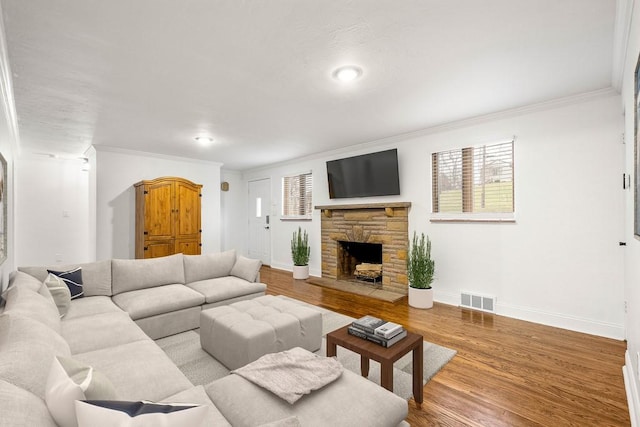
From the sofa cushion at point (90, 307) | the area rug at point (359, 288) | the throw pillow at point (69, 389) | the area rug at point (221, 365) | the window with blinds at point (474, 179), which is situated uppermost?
the window with blinds at point (474, 179)

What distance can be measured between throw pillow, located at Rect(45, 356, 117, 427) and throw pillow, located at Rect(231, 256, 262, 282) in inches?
109

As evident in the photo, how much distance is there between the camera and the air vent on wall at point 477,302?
12.0 feet

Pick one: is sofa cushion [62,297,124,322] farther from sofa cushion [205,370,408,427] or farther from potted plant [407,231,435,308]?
potted plant [407,231,435,308]

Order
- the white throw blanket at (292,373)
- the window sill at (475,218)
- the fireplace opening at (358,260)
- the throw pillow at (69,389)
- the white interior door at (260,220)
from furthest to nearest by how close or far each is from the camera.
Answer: the white interior door at (260,220) < the fireplace opening at (358,260) < the window sill at (475,218) < the white throw blanket at (292,373) < the throw pillow at (69,389)

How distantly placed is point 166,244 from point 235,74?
142 inches

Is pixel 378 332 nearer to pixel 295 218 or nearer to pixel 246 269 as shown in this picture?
pixel 246 269

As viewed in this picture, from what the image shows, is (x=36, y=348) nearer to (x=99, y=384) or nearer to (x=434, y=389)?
(x=99, y=384)

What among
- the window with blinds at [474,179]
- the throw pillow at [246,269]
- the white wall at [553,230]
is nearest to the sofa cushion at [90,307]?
the throw pillow at [246,269]

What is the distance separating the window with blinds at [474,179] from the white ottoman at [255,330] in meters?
2.50

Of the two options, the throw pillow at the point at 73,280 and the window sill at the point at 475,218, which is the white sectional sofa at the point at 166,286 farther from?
the window sill at the point at 475,218

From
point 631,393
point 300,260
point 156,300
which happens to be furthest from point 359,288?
point 631,393

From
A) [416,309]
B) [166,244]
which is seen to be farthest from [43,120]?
[416,309]

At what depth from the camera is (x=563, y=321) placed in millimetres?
3164

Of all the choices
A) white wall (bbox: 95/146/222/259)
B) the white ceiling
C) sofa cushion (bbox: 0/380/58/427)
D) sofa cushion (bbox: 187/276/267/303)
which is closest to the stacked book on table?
sofa cushion (bbox: 0/380/58/427)
